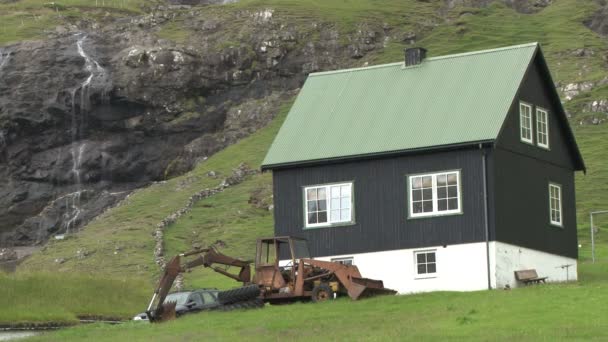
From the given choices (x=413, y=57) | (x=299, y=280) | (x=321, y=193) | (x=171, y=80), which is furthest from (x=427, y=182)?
(x=171, y=80)

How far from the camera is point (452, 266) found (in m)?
53.1

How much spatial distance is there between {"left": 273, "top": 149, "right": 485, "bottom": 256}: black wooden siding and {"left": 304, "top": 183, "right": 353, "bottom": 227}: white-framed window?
0.26 meters

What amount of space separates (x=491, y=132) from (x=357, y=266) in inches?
297

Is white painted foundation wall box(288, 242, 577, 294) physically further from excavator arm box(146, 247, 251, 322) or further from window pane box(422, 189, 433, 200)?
excavator arm box(146, 247, 251, 322)

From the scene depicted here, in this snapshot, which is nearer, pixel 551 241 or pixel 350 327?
pixel 350 327

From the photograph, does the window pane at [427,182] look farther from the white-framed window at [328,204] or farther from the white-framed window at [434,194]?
the white-framed window at [328,204]

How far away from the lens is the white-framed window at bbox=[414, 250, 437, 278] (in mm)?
53625

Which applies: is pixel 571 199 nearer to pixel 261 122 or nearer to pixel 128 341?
pixel 128 341

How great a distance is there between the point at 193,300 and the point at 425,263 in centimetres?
938

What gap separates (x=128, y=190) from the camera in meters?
119

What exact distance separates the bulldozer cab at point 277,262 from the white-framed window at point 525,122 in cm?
985

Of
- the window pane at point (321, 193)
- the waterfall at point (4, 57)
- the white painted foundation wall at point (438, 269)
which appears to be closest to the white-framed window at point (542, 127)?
the white painted foundation wall at point (438, 269)

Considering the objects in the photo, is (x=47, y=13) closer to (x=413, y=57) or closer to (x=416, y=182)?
(x=413, y=57)

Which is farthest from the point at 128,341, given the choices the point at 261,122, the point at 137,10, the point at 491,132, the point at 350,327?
the point at 137,10
